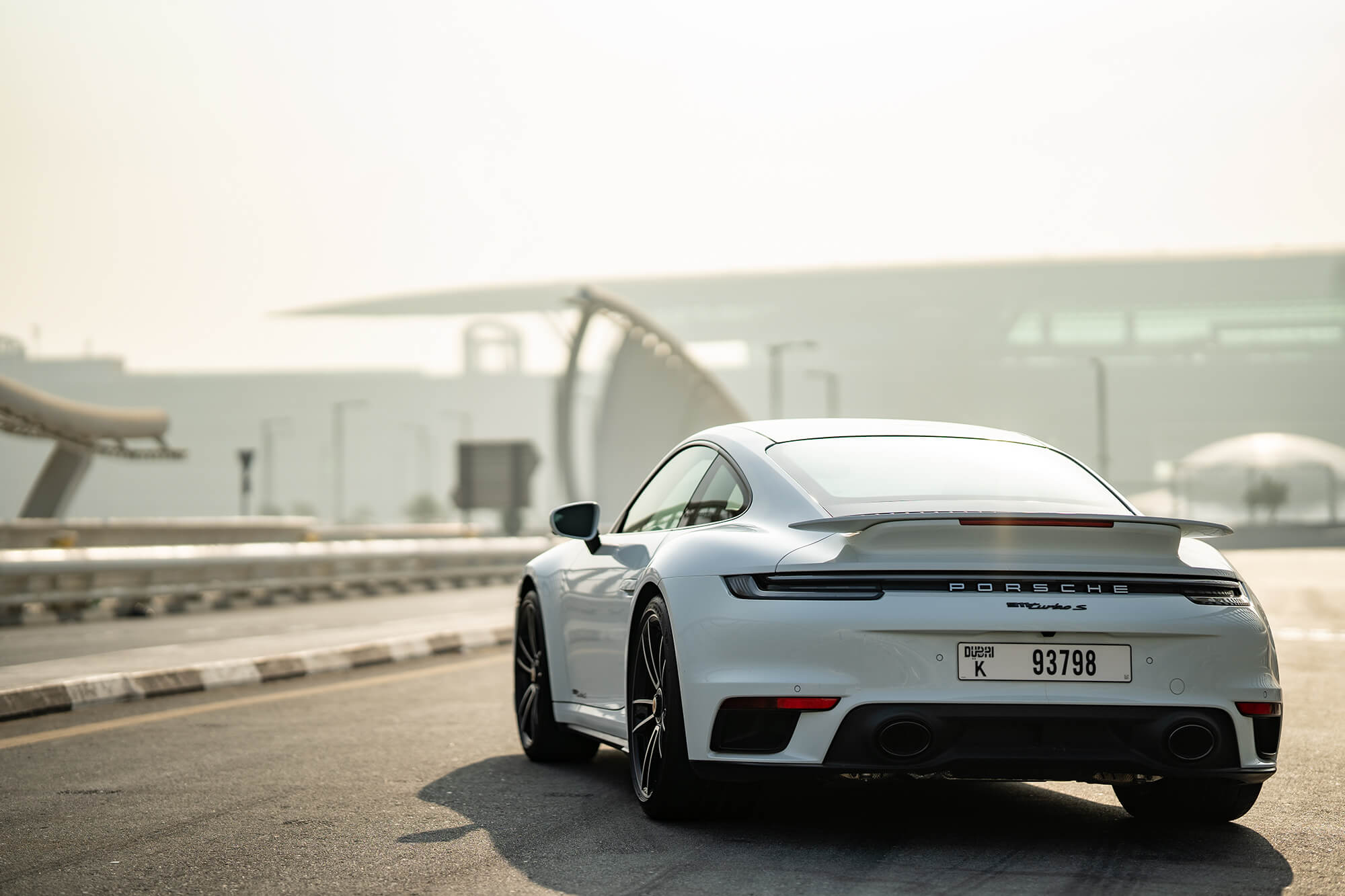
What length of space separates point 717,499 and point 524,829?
4.17 ft

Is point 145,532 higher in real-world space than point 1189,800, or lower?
lower

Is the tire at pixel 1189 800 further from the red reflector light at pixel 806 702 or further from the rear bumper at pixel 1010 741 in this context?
the red reflector light at pixel 806 702

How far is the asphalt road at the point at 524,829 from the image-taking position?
442 centimetres

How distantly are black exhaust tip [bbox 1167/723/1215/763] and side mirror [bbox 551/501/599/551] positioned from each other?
250cm

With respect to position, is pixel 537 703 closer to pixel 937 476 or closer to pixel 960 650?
pixel 937 476

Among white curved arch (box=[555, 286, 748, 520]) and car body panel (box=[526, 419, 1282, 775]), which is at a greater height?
white curved arch (box=[555, 286, 748, 520])

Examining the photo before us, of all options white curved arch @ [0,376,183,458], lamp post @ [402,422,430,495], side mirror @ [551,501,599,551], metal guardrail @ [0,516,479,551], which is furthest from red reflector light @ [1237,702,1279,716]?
lamp post @ [402,422,430,495]

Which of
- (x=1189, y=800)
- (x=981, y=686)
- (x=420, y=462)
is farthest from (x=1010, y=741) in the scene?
(x=420, y=462)

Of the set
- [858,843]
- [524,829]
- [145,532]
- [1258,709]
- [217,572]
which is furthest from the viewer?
[145,532]

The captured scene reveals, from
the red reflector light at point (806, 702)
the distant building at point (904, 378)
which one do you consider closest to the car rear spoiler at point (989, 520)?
the red reflector light at point (806, 702)

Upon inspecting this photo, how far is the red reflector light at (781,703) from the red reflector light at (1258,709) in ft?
3.86

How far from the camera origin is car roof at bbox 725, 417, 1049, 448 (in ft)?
19.2

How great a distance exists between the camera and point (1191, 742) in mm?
4641

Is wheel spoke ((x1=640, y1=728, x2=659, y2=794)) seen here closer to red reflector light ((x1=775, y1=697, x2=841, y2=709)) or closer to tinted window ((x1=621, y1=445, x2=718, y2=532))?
red reflector light ((x1=775, y1=697, x2=841, y2=709))
